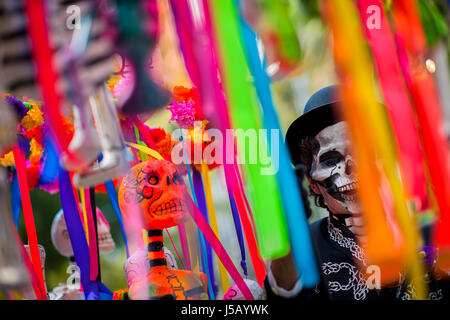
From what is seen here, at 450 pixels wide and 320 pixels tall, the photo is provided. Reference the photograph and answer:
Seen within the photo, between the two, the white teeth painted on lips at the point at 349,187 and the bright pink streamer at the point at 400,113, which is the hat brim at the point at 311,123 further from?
the bright pink streamer at the point at 400,113

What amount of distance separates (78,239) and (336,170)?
2.79 feet

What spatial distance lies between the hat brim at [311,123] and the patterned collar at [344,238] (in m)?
0.26

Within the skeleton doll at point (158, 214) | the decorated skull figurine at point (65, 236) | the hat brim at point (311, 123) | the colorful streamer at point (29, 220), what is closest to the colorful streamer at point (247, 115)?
the skeleton doll at point (158, 214)

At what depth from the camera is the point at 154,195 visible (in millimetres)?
1610

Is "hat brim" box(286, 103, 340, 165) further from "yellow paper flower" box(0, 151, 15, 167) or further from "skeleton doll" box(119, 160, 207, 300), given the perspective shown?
"yellow paper flower" box(0, 151, 15, 167)

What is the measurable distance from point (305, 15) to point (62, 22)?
0.70 meters

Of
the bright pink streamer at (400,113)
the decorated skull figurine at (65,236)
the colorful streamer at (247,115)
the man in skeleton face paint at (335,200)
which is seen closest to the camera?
the colorful streamer at (247,115)

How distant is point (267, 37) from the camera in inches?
51.1

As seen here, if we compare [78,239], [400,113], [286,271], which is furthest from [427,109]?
[78,239]

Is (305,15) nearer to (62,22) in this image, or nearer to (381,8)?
(381,8)

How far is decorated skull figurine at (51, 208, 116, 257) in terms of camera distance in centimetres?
232

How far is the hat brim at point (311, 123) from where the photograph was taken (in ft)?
5.82
